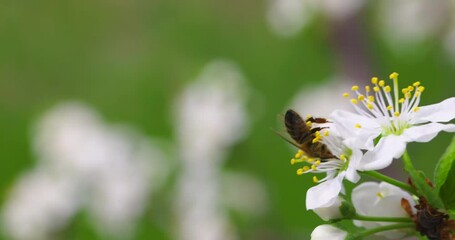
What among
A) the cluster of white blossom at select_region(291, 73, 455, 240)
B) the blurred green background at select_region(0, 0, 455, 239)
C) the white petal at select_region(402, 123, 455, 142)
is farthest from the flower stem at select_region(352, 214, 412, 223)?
the blurred green background at select_region(0, 0, 455, 239)

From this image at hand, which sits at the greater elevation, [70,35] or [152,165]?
[70,35]

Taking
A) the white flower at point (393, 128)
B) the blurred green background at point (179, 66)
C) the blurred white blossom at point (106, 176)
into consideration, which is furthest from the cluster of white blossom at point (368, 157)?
the blurred white blossom at point (106, 176)

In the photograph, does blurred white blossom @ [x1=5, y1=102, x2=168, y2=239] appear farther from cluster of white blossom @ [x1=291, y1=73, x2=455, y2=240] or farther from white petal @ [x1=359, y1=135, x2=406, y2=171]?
white petal @ [x1=359, y1=135, x2=406, y2=171]

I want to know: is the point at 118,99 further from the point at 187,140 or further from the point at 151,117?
the point at 187,140

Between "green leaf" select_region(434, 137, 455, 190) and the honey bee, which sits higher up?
the honey bee

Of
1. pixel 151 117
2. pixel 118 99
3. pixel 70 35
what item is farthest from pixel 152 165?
pixel 70 35

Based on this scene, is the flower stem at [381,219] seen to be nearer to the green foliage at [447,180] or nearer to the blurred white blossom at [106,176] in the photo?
the green foliage at [447,180]

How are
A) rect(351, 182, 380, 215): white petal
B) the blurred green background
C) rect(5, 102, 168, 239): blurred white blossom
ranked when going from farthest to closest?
1. the blurred green background
2. rect(5, 102, 168, 239): blurred white blossom
3. rect(351, 182, 380, 215): white petal
